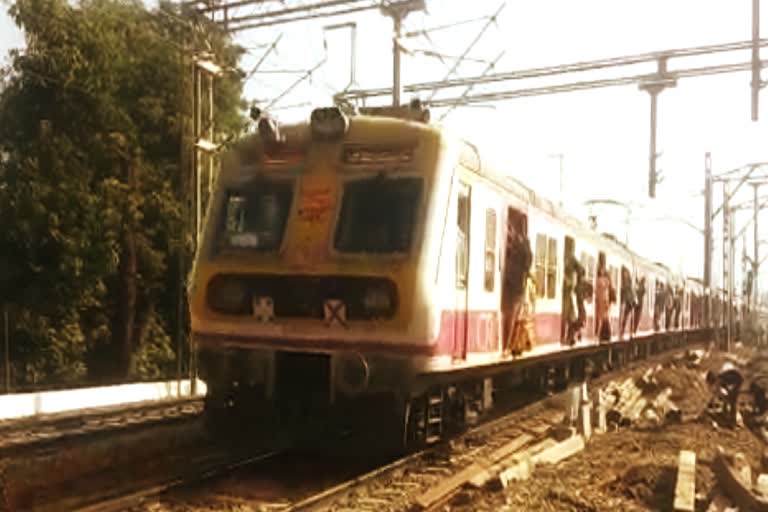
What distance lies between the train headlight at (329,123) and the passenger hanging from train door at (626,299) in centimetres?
1322

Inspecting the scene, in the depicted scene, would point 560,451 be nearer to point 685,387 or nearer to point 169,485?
point 169,485

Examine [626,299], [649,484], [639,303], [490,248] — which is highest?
[490,248]

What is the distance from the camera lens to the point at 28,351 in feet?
79.5

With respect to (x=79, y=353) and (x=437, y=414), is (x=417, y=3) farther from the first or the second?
(x=79, y=353)

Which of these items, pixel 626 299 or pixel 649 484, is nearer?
pixel 649 484

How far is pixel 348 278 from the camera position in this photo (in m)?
8.52

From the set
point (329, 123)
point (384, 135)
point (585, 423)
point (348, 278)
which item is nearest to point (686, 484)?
point (348, 278)

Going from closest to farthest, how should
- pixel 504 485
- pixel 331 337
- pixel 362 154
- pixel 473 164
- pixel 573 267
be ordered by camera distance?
pixel 504 485, pixel 331 337, pixel 362 154, pixel 473 164, pixel 573 267

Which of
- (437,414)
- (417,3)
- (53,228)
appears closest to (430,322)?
(437,414)

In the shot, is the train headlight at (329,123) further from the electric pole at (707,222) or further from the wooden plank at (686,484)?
the electric pole at (707,222)

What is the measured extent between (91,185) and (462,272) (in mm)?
18942

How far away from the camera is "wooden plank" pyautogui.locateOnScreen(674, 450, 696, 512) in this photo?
689 centimetres

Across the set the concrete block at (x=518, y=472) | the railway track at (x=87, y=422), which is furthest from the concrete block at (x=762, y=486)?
the railway track at (x=87, y=422)

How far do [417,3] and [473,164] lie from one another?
30.8 ft
